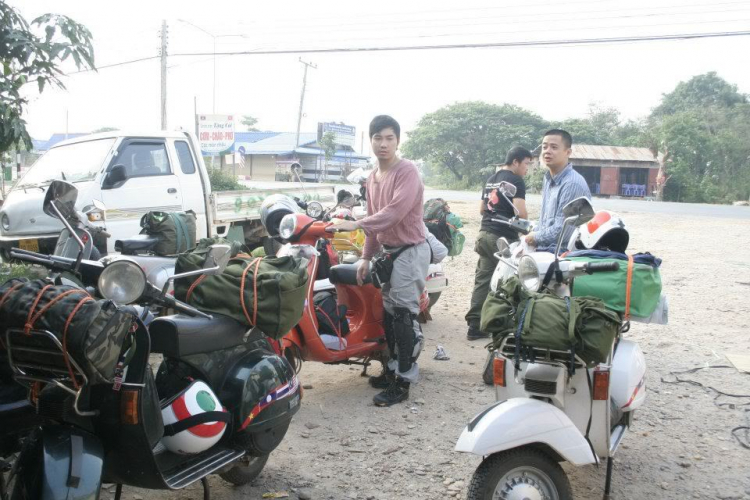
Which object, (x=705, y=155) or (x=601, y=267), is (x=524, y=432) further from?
(x=705, y=155)

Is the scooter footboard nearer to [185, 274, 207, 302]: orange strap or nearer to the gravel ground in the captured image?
[185, 274, 207, 302]: orange strap

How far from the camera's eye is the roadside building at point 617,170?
38812 millimetres

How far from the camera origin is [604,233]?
309cm

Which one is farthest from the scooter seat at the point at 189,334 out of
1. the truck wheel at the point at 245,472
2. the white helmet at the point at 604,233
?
the white helmet at the point at 604,233

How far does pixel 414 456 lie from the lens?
11.5 ft

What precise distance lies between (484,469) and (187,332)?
1283mm

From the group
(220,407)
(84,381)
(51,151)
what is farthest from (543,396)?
(51,151)

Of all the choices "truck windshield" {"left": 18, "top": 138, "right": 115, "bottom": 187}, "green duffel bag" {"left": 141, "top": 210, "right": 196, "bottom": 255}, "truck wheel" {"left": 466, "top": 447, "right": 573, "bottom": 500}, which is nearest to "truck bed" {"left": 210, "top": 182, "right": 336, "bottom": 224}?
"truck windshield" {"left": 18, "top": 138, "right": 115, "bottom": 187}

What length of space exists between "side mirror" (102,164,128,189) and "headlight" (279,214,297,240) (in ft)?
11.7

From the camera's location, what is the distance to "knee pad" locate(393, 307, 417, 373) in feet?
13.6

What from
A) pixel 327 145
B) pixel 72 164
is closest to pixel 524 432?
pixel 72 164

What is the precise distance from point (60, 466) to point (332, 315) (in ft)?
8.29

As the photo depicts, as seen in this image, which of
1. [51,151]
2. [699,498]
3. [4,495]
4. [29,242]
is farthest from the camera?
[51,151]

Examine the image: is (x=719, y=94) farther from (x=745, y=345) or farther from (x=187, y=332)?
(x=187, y=332)
